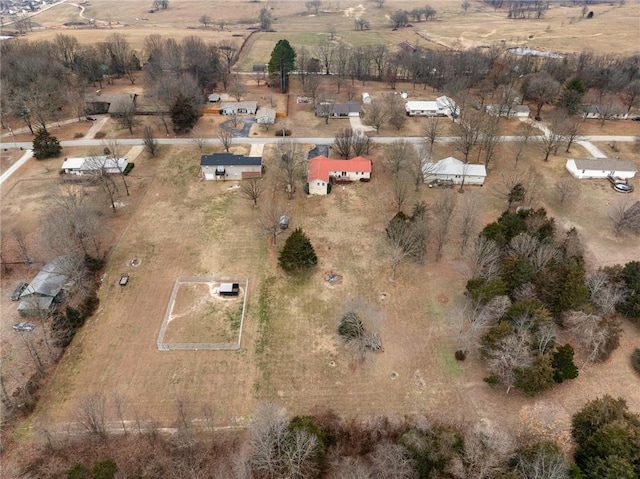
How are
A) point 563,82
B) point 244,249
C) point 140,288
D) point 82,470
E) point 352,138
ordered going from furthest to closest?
point 563,82, point 352,138, point 244,249, point 140,288, point 82,470

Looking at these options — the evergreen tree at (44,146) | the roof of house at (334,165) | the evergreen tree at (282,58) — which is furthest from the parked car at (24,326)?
the evergreen tree at (282,58)

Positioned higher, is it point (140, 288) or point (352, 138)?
point (352, 138)

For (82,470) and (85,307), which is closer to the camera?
(82,470)

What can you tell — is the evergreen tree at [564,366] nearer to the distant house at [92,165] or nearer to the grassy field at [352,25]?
the distant house at [92,165]

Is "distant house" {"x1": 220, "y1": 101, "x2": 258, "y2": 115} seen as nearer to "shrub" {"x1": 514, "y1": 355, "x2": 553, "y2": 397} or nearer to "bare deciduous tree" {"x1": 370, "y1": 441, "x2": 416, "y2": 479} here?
"shrub" {"x1": 514, "y1": 355, "x2": 553, "y2": 397}

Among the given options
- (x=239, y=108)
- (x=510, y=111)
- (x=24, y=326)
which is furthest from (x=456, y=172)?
(x=24, y=326)

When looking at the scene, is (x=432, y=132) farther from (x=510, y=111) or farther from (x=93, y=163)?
(x=93, y=163)

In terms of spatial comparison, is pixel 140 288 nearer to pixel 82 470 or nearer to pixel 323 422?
pixel 82 470

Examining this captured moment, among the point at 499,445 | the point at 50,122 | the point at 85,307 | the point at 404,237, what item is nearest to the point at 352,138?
the point at 404,237
